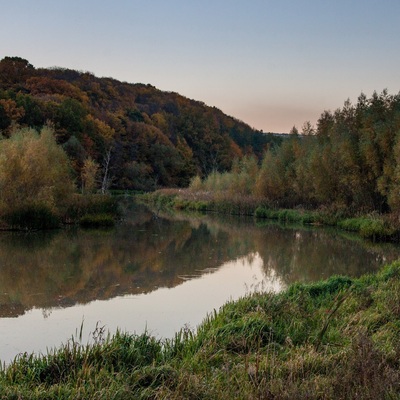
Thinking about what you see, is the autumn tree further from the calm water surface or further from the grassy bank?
the grassy bank

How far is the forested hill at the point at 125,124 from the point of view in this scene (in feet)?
172

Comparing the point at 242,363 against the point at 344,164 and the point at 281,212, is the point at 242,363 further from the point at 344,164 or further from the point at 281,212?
the point at 281,212

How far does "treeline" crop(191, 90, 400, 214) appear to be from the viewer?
2317 cm

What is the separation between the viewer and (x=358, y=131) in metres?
26.3

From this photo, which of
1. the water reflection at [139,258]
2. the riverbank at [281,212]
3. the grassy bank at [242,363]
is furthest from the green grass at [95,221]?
the grassy bank at [242,363]

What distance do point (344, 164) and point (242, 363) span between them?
22.7 metres

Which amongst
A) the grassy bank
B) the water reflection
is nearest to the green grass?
the water reflection

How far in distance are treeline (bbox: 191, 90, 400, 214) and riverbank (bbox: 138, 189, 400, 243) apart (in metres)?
0.76

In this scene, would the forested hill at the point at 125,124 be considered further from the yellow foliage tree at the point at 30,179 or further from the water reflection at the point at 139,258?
the water reflection at the point at 139,258

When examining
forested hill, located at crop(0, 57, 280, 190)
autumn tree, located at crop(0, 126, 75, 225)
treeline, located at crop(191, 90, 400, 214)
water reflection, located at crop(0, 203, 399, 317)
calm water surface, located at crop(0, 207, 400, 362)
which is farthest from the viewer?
forested hill, located at crop(0, 57, 280, 190)

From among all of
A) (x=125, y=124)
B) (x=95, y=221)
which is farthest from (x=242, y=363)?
(x=125, y=124)

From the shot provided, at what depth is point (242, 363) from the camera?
4941mm

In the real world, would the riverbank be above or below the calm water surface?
above

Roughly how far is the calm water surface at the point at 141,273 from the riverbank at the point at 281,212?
51.1 inches
